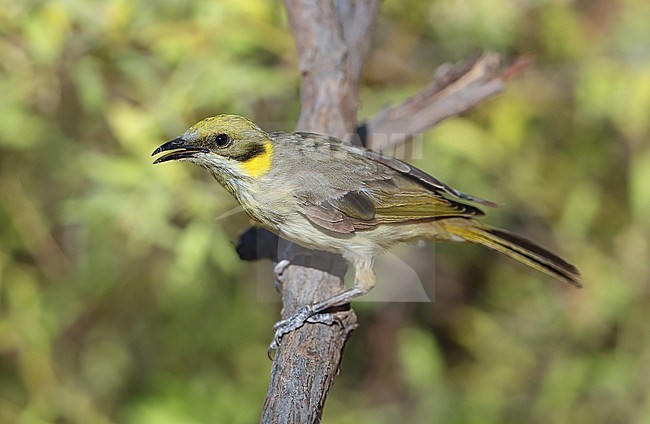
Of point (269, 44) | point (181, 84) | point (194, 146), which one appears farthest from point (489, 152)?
point (194, 146)

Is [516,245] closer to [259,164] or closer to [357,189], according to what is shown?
[357,189]

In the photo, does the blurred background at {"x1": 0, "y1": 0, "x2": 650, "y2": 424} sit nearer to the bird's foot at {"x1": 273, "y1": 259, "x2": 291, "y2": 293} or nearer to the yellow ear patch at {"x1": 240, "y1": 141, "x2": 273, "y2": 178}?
the bird's foot at {"x1": 273, "y1": 259, "x2": 291, "y2": 293}

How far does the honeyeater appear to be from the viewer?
103 inches

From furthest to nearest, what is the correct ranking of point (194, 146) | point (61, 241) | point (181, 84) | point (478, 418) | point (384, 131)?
point (61, 241)
point (478, 418)
point (181, 84)
point (384, 131)
point (194, 146)

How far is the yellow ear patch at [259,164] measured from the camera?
2684 millimetres

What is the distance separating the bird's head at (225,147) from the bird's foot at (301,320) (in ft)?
1.58

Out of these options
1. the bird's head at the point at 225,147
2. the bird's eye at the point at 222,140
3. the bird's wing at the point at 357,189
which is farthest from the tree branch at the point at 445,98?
the bird's eye at the point at 222,140

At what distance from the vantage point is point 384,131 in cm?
328

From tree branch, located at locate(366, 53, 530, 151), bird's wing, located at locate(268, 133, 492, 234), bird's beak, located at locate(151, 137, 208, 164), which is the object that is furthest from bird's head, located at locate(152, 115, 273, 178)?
tree branch, located at locate(366, 53, 530, 151)

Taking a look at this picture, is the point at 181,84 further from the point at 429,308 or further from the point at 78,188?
the point at 429,308

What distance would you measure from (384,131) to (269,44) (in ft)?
3.19

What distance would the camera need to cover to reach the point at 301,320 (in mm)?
2523

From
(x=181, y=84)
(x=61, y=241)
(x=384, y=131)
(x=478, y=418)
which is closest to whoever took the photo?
(x=384, y=131)

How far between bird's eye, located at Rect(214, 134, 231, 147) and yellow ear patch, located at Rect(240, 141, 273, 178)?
0.09 meters
